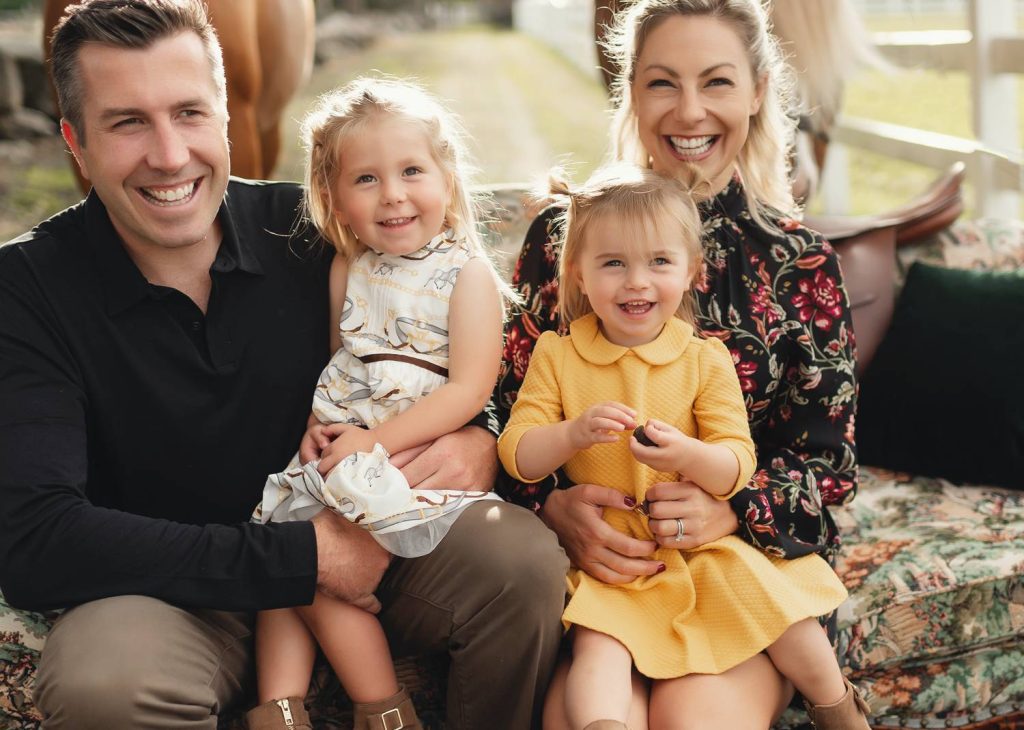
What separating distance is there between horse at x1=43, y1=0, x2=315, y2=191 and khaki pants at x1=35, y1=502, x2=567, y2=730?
2066 mm

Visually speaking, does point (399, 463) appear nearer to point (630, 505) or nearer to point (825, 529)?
point (630, 505)

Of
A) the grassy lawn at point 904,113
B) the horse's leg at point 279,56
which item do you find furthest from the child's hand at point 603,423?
the grassy lawn at point 904,113

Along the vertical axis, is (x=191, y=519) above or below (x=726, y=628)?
above

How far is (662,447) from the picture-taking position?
5.86 ft

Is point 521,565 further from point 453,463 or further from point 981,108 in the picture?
point 981,108

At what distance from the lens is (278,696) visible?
1.88m

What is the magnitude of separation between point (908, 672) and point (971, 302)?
95cm

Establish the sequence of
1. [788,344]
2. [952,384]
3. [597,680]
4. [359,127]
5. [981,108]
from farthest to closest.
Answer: [981,108], [952,384], [788,344], [359,127], [597,680]

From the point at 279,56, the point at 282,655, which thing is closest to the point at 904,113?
the point at 279,56

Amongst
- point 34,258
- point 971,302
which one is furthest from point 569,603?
point 971,302

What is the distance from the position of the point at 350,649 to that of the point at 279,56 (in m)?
2.79

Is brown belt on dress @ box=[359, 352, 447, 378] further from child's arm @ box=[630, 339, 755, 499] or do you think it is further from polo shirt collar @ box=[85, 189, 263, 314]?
child's arm @ box=[630, 339, 755, 499]

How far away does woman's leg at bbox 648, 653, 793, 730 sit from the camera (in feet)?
5.97

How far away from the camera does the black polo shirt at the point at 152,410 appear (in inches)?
71.0
